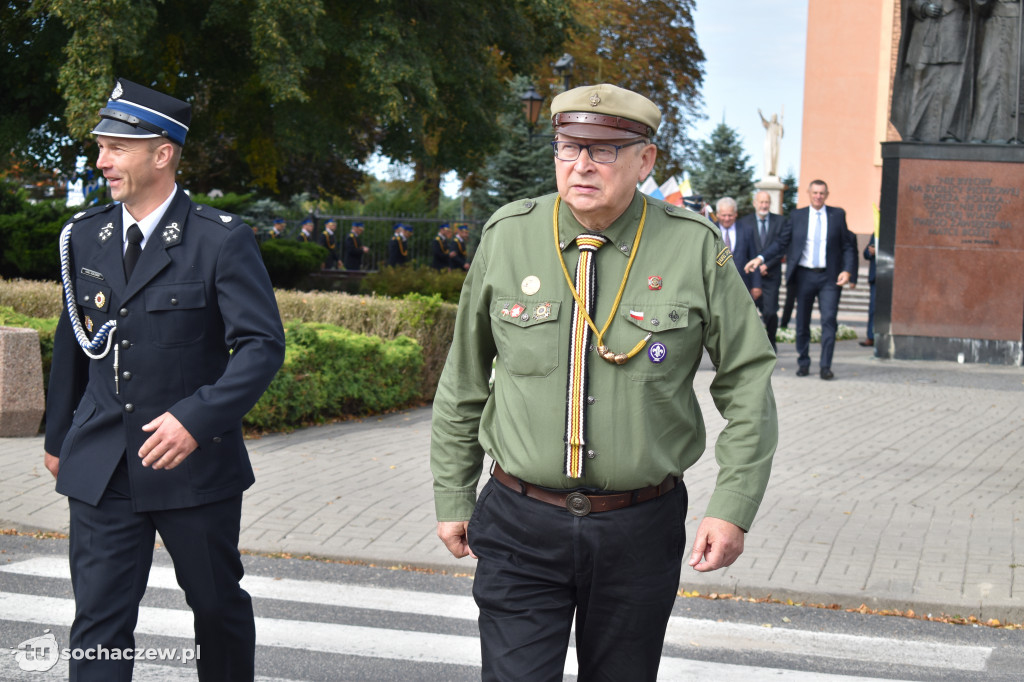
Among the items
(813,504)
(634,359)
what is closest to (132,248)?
(634,359)

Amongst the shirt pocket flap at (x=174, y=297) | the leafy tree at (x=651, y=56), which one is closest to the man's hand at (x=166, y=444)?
the shirt pocket flap at (x=174, y=297)

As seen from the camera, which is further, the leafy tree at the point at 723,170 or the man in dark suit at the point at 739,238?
the leafy tree at the point at 723,170

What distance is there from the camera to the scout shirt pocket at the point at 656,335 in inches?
119

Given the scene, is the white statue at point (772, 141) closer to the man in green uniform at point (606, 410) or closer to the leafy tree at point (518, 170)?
the leafy tree at point (518, 170)

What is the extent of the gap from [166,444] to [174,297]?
18.5 inches

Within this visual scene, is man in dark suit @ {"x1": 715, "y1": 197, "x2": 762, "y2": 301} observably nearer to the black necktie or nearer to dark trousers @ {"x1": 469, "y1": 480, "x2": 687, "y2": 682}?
the black necktie

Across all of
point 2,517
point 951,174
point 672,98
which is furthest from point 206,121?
point 672,98

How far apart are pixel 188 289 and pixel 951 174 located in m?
14.2

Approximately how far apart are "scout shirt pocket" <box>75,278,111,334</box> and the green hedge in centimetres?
566

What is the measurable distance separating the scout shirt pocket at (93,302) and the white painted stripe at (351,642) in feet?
5.25

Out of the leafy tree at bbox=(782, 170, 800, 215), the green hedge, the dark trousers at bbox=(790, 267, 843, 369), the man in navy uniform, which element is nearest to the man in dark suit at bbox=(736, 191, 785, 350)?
the dark trousers at bbox=(790, 267, 843, 369)

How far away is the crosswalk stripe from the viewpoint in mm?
5008

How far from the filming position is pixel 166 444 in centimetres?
332

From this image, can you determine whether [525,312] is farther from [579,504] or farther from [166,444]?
[166,444]
